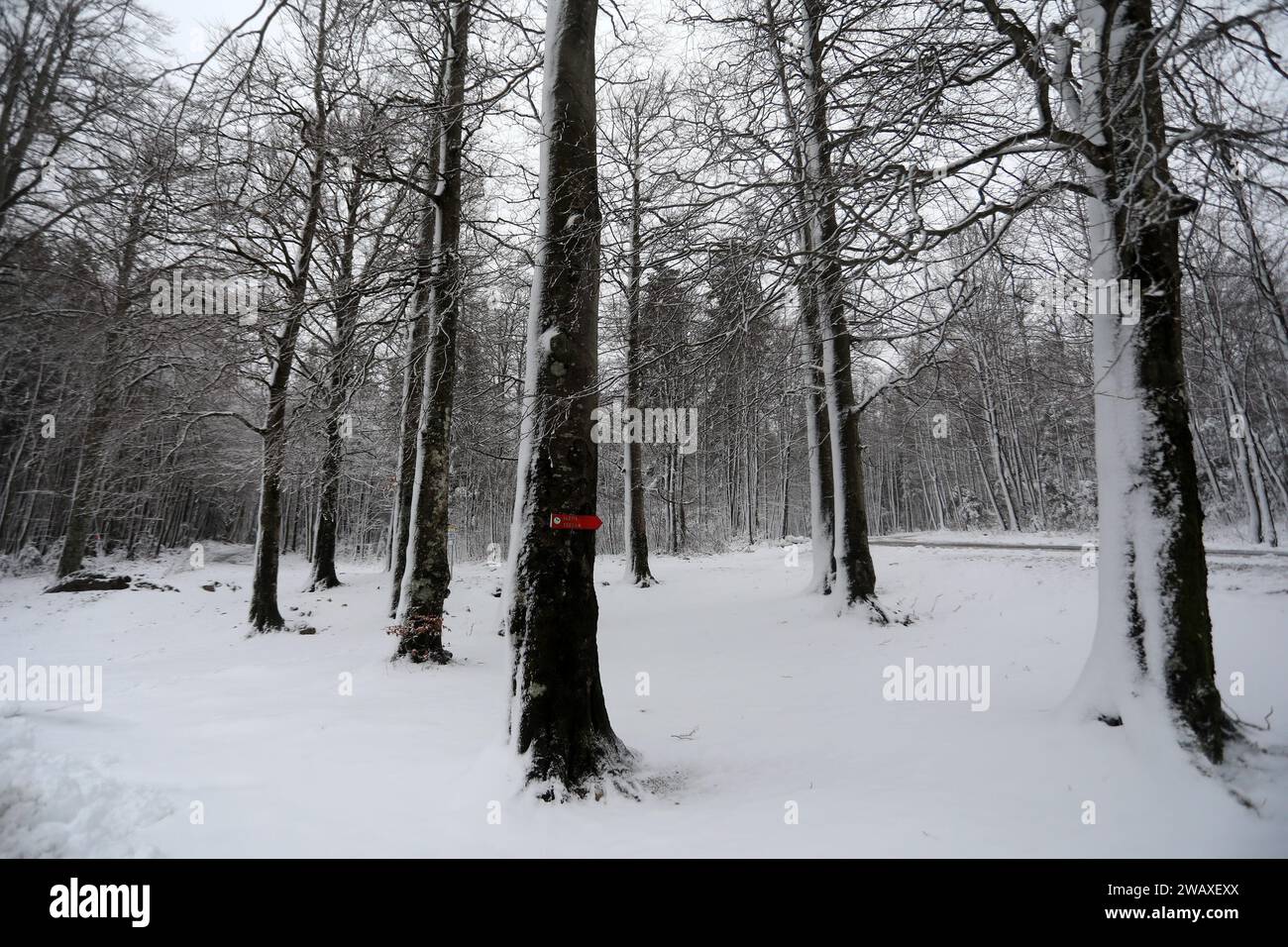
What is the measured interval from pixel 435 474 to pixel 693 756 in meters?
Result: 5.66

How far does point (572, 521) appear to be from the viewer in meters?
3.60

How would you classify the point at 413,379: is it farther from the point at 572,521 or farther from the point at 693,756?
the point at 693,756

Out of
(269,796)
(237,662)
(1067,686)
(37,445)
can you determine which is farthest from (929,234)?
(37,445)

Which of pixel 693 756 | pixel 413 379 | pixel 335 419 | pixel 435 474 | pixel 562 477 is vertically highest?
pixel 413 379

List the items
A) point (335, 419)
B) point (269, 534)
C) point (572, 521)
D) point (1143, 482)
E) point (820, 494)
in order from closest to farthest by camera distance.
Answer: point (572, 521)
point (1143, 482)
point (335, 419)
point (820, 494)
point (269, 534)

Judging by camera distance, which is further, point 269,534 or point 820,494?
point 269,534

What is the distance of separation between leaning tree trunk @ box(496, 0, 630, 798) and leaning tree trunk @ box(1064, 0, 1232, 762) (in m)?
3.56

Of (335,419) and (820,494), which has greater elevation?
(335,419)

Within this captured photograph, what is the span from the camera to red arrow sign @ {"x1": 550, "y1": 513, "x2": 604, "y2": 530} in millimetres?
3564

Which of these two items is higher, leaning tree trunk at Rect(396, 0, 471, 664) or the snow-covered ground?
leaning tree trunk at Rect(396, 0, 471, 664)

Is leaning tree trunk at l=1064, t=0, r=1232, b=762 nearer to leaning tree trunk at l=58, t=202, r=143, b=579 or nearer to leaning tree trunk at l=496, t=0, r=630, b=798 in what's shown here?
leaning tree trunk at l=496, t=0, r=630, b=798

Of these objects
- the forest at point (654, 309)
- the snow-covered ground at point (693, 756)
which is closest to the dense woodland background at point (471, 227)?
the forest at point (654, 309)

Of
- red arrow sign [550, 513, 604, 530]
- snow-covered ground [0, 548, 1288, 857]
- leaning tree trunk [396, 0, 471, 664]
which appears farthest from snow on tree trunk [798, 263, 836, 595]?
red arrow sign [550, 513, 604, 530]

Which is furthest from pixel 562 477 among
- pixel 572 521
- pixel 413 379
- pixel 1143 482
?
pixel 413 379
